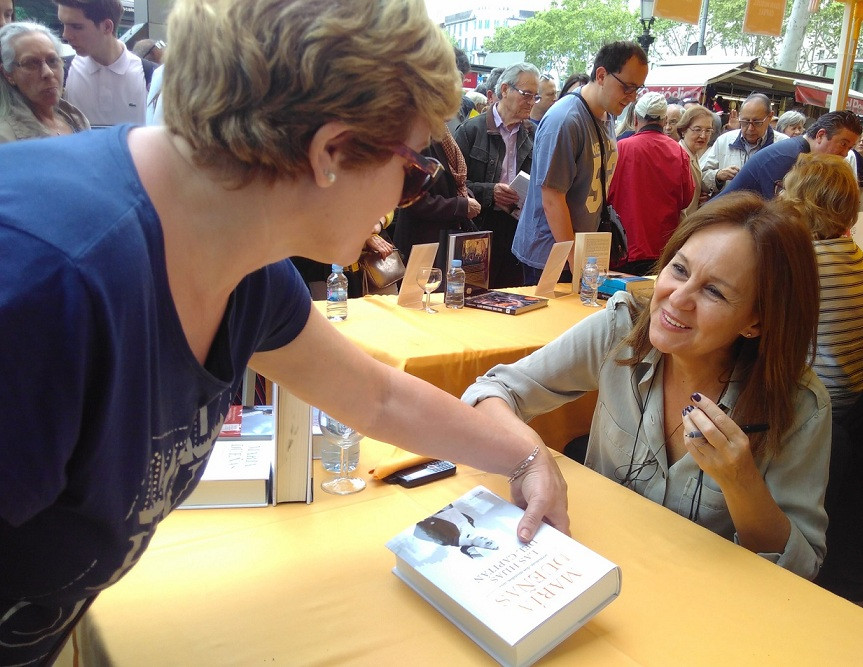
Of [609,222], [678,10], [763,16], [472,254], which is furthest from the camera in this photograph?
[763,16]

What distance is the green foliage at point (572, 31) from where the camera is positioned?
2773cm

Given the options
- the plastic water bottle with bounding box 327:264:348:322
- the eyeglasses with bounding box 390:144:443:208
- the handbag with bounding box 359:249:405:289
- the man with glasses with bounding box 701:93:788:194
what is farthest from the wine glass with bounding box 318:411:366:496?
the man with glasses with bounding box 701:93:788:194

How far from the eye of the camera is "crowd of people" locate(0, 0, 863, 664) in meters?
0.60

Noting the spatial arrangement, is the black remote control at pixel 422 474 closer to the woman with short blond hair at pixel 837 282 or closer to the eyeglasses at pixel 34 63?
the woman with short blond hair at pixel 837 282

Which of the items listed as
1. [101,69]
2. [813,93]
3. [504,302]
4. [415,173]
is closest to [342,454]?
[415,173]

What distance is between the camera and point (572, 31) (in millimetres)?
28094

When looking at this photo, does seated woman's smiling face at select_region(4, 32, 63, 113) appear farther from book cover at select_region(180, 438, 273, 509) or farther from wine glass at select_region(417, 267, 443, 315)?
book cover at select_region(180, 438, 273, 509)

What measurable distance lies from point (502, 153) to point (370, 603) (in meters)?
4.07

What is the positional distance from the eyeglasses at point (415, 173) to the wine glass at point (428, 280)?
1844 mm

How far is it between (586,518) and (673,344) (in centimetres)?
51

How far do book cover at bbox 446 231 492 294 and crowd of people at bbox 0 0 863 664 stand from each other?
3.81 feet

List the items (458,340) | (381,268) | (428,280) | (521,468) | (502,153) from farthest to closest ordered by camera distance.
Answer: (502,153) → (381,268) → (428,280) → (458,340) → (521,468)

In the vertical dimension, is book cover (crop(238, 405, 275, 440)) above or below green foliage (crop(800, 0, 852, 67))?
below

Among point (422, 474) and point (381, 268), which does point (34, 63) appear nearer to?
point (381, 268)
